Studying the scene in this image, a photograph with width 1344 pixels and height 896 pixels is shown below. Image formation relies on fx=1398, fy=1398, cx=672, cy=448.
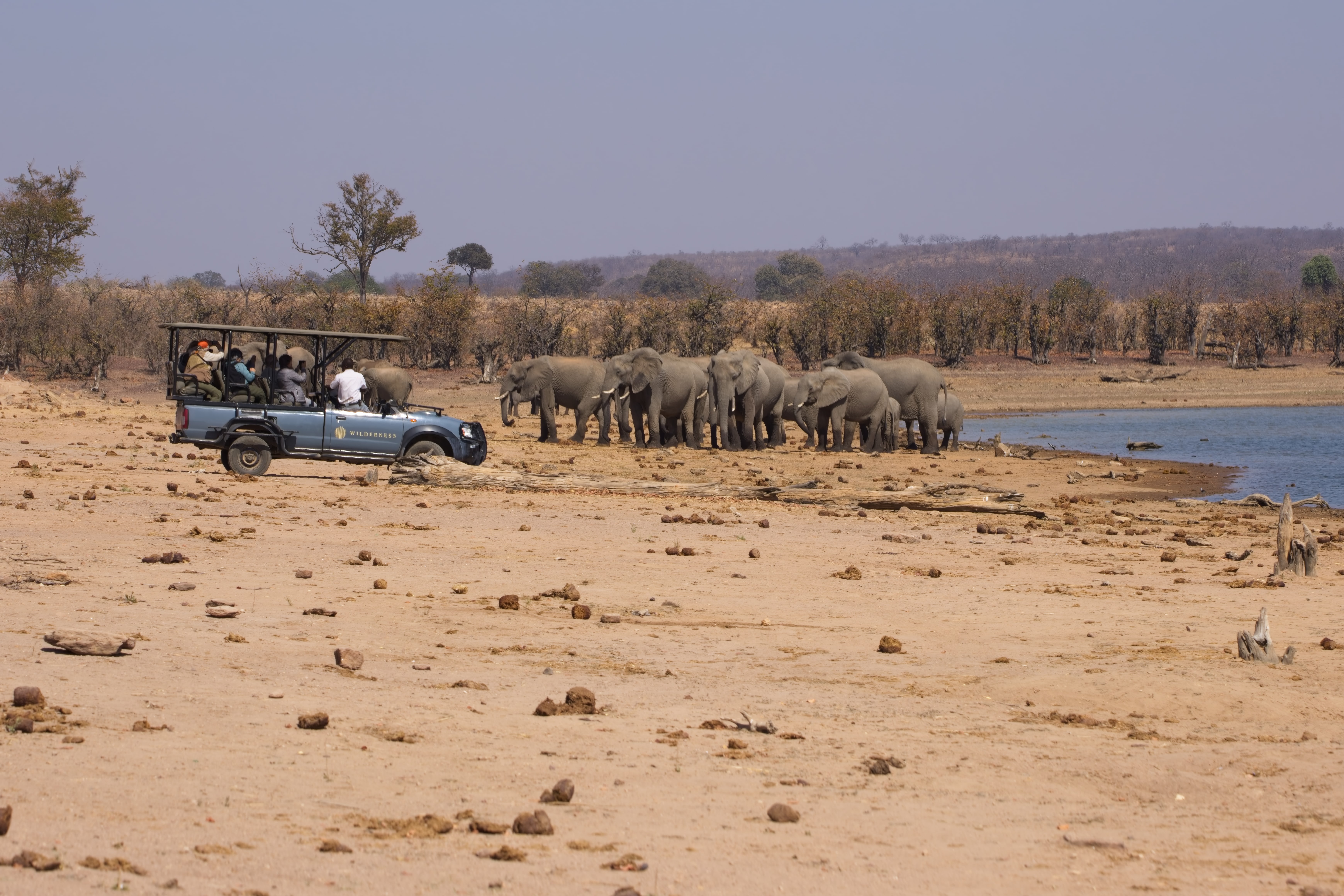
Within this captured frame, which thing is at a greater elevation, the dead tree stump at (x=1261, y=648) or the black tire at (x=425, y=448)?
the black tire at (x=425, y=448)

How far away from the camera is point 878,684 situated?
827cm

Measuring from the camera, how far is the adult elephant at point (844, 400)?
28859mm

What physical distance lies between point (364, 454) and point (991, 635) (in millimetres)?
11232

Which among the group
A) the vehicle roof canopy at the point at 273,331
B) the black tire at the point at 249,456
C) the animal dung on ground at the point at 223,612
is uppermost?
the vehicle roof canopy at the point at 273,331

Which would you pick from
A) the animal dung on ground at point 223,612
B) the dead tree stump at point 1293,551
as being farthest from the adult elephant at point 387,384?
the animal dung on ground at point 223,612

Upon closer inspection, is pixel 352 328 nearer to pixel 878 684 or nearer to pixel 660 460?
pixel 660 460

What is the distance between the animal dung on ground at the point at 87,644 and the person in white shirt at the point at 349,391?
36.6 feet

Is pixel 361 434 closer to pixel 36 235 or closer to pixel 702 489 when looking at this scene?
pixel 702 489

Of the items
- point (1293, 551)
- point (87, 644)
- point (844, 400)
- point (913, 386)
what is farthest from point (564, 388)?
point (87, 644)

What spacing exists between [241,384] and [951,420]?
17812 millimetres

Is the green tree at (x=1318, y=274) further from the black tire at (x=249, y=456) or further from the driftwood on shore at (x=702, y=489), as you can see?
the black tire at (x=249, y=456)

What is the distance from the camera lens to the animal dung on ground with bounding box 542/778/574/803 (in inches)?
224

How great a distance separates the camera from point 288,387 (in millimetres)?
18891

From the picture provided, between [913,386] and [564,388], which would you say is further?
[913,386]
